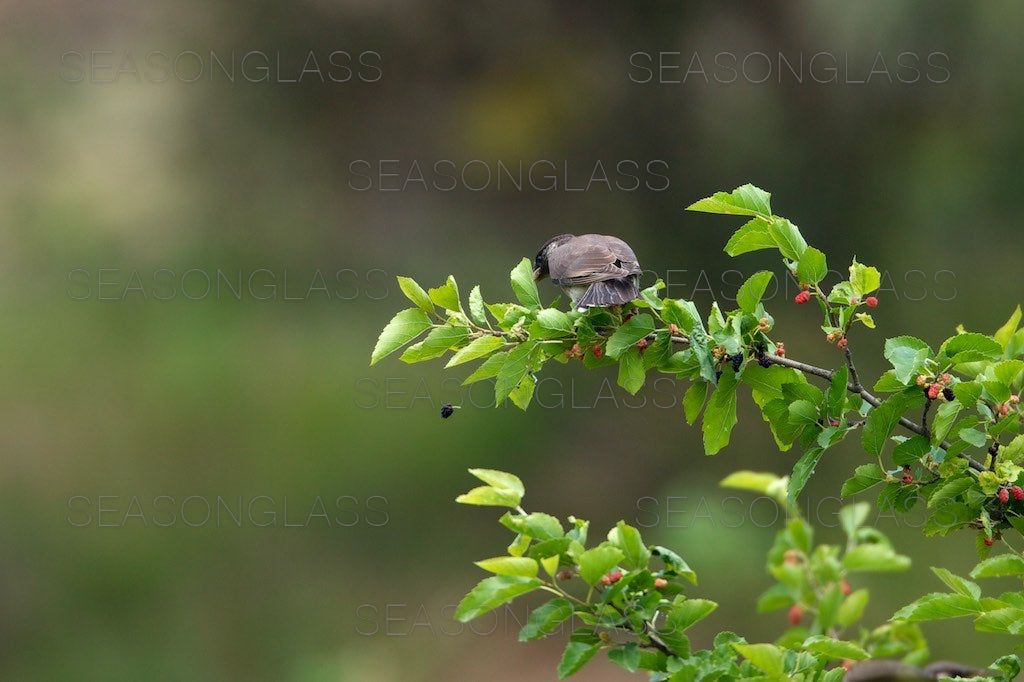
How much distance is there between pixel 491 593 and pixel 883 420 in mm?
393

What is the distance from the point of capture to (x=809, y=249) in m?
0.98

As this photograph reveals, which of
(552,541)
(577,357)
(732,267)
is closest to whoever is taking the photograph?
(552,541)

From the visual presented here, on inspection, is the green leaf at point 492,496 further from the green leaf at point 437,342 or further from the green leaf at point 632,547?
the green leaf at point 437,342

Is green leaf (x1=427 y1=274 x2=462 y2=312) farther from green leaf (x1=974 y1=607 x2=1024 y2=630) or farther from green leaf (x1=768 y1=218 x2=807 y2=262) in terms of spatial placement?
green leaf (x1=974 y1=607 x2=1024 y2=630)

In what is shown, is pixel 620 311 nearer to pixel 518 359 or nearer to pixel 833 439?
pixel 518 359

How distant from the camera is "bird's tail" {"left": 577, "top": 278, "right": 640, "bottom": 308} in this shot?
1116mm

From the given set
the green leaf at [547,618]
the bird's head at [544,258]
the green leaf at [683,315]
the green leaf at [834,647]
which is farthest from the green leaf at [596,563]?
the bird's head at [544,258]

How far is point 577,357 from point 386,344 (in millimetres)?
192

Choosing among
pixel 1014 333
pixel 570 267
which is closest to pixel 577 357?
pixel 570 267

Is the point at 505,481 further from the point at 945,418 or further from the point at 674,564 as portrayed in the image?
the point at 945,418

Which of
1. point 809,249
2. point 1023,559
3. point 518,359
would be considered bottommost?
point 1023,559

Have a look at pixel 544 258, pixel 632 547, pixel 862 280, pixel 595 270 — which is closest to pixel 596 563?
pixel 632 547

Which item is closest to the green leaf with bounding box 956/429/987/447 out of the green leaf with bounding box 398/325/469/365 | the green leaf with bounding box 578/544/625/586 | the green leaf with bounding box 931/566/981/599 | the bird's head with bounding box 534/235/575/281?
the green leaf with bounding box 931/566/981/599

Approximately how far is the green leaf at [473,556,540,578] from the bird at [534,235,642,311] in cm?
33
